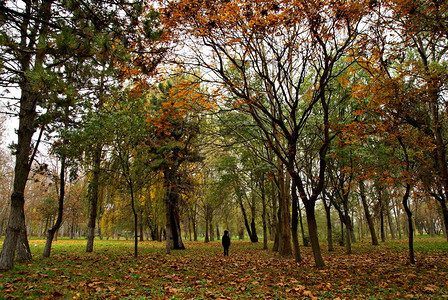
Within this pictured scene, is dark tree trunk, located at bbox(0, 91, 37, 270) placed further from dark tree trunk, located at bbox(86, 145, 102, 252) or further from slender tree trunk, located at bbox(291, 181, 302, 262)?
slender tree trunk, located at bbox(291, 181, 302, 262)

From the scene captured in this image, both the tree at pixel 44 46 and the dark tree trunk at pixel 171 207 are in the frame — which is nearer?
the tree at pixel 44 46

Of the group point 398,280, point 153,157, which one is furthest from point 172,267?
point 153,157

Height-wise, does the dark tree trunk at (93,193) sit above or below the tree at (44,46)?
below

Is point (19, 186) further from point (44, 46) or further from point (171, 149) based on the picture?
point (171, 149)

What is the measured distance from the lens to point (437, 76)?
723cm

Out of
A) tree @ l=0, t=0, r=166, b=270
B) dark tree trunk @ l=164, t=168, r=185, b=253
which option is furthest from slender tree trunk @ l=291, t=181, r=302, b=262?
tree @ l=0, t=0, r=166, b=270

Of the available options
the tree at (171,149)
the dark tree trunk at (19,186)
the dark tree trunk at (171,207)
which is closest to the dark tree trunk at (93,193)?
the tree at (171,149)

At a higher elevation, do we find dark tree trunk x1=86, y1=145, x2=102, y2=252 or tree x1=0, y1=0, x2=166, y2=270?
tree x1=0, y1=0, x2=166, y2=270

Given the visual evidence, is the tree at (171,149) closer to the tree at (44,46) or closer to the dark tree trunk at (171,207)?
the dark tree trunk at (171,207)

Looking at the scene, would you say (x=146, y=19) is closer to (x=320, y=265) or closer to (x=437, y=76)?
(x=437, y=76)

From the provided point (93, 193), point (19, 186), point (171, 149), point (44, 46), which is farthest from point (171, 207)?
point (44, 46)

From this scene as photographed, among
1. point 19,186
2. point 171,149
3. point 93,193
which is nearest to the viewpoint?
point 19,186

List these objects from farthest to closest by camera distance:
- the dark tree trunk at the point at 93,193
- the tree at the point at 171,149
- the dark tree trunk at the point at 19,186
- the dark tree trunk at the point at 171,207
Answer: the dark tree trunk at the point at 171,207
the tree at the point at 171,149
the dark tree trunk at the point at 93,193
the dark tree trunk at the point at 19,186

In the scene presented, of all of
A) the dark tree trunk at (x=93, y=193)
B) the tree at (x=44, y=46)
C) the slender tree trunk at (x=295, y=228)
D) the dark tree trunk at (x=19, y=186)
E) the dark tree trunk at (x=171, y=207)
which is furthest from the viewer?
the dark tree trunk at (x=171, y=207)
